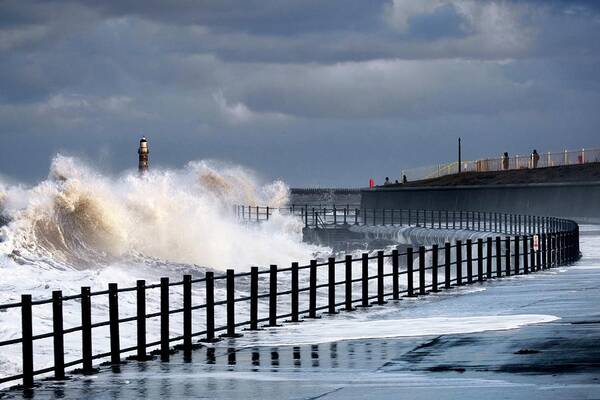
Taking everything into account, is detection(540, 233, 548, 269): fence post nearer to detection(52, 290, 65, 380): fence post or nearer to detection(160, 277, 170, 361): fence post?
detection(160, 277, 170, 361): fence post

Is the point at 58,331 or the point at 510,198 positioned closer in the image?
the point at 58,331

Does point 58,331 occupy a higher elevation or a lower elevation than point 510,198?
lower

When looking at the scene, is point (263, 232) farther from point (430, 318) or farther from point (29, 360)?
point (29, 360)

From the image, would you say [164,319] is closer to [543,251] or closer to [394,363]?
[394,363]

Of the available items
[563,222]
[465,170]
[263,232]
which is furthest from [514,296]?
[465,170]

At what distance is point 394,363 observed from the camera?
45.8 feet

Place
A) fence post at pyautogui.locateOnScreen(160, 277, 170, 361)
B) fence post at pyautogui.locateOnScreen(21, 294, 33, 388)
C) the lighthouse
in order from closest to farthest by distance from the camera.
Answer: fence post at pyautogui.locateOnScreen(21, 294, 33, 388) < fence post at pyautogui.locateOnScreen(160, 277, 170, 361) < the lighthouse

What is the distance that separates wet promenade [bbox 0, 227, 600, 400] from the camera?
11844 millimetres

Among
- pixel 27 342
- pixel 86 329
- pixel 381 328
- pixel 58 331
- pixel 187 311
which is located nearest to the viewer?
pixel 27 342

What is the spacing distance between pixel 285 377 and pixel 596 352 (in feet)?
11.0

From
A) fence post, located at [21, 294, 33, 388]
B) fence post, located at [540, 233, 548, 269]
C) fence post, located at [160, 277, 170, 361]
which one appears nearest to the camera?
fence post, located at [21, 294, 33, 388]

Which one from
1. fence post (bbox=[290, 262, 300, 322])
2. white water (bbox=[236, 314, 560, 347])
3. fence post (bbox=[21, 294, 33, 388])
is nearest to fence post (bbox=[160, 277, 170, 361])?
white water (bbox=[236, 314, 560, 347])

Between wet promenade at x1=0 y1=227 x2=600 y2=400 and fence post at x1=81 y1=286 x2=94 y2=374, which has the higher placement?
fence post at x1=81 y1=286 x2=94 y2=374

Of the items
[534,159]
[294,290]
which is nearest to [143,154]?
[534,159]
